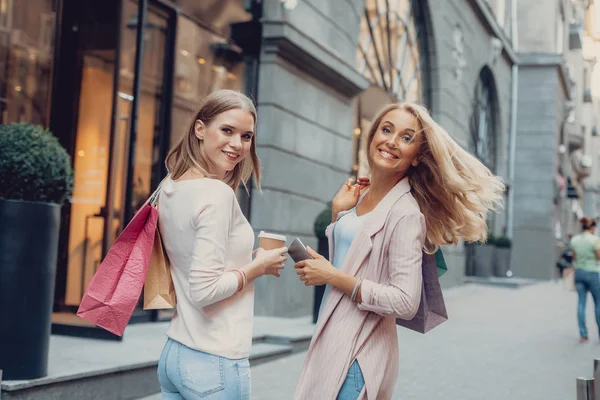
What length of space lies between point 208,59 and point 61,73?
8.25 feet

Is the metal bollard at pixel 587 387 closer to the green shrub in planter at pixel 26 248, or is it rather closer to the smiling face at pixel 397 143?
the smiling face at pixel 397 143

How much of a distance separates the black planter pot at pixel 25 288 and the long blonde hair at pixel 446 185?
10.7 feet

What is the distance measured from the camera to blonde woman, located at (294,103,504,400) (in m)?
2.86

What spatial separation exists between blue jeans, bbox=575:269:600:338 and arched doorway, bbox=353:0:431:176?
4.41 metres

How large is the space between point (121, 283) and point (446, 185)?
125 centimetres

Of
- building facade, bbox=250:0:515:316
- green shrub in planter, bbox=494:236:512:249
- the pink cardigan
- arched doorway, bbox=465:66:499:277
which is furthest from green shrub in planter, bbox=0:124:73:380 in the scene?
green shrub in planter, bbox=494:236:512:249

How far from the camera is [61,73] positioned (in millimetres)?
9078

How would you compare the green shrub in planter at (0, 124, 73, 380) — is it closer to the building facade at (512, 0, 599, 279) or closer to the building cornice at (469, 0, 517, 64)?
the building cornice at (469, 0, 517, 64)

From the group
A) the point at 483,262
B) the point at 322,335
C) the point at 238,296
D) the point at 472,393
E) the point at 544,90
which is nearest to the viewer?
the point at 238,296

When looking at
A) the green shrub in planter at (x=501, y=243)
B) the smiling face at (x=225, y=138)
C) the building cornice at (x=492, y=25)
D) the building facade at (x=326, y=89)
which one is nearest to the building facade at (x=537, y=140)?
the building cornice at (x=492, y=25)

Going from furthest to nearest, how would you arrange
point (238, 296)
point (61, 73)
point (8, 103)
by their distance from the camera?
point (61, 73) < point (8, 103) < point (238, 296)

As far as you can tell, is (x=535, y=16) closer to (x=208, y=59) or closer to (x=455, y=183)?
(x=208, y=59)

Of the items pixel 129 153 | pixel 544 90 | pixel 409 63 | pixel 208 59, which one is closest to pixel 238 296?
pixel 129 153

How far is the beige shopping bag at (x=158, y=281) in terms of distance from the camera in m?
2.74
